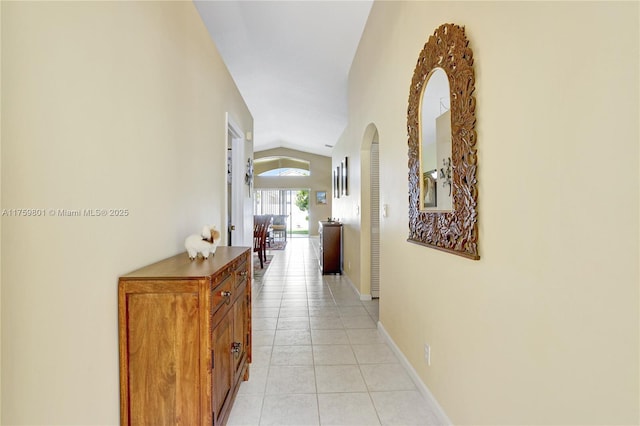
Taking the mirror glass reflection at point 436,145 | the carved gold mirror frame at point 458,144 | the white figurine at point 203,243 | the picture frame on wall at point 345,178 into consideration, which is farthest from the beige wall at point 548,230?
the picture frame on wall at point 345,178

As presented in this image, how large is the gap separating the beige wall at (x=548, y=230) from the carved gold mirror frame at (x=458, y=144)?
0.05 m

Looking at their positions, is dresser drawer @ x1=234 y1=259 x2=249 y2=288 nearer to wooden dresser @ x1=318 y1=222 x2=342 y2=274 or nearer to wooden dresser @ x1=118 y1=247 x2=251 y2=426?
wooden dresser @ x1=118 y1=247 x2=251 y2=426

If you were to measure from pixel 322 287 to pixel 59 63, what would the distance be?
4266 mm

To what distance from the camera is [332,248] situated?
5.86 meters

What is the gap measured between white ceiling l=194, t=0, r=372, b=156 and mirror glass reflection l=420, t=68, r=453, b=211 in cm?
202

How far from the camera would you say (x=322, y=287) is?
4891 millimetres

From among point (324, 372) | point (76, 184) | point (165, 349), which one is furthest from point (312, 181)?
point (76, 184)

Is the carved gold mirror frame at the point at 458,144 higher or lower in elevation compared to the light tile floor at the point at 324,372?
higher

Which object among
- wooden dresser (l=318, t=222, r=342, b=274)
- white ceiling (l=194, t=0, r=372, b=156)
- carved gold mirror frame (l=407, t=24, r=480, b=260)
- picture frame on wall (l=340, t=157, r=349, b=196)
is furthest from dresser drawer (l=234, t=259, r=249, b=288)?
wooden dresser (l=318, t=222, r=342, b=274)

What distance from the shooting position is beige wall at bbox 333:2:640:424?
2.56ft

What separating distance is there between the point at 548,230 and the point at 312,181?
12107 millimetres

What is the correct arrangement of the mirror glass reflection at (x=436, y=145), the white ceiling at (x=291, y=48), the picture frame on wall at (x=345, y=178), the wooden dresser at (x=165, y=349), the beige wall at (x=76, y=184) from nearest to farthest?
the beige wall at (x=76, y=184), the wooden dresser at (x=165, y=349), the mirror glass reflection at (x=436, y=145), the white ceiling at (x=291, y=48), the picture frame on wall at (x=345, y=178)

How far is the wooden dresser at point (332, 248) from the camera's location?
5816mm

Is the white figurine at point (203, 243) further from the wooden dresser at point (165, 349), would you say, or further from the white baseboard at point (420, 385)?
the white baseboard at point (420, 385)
